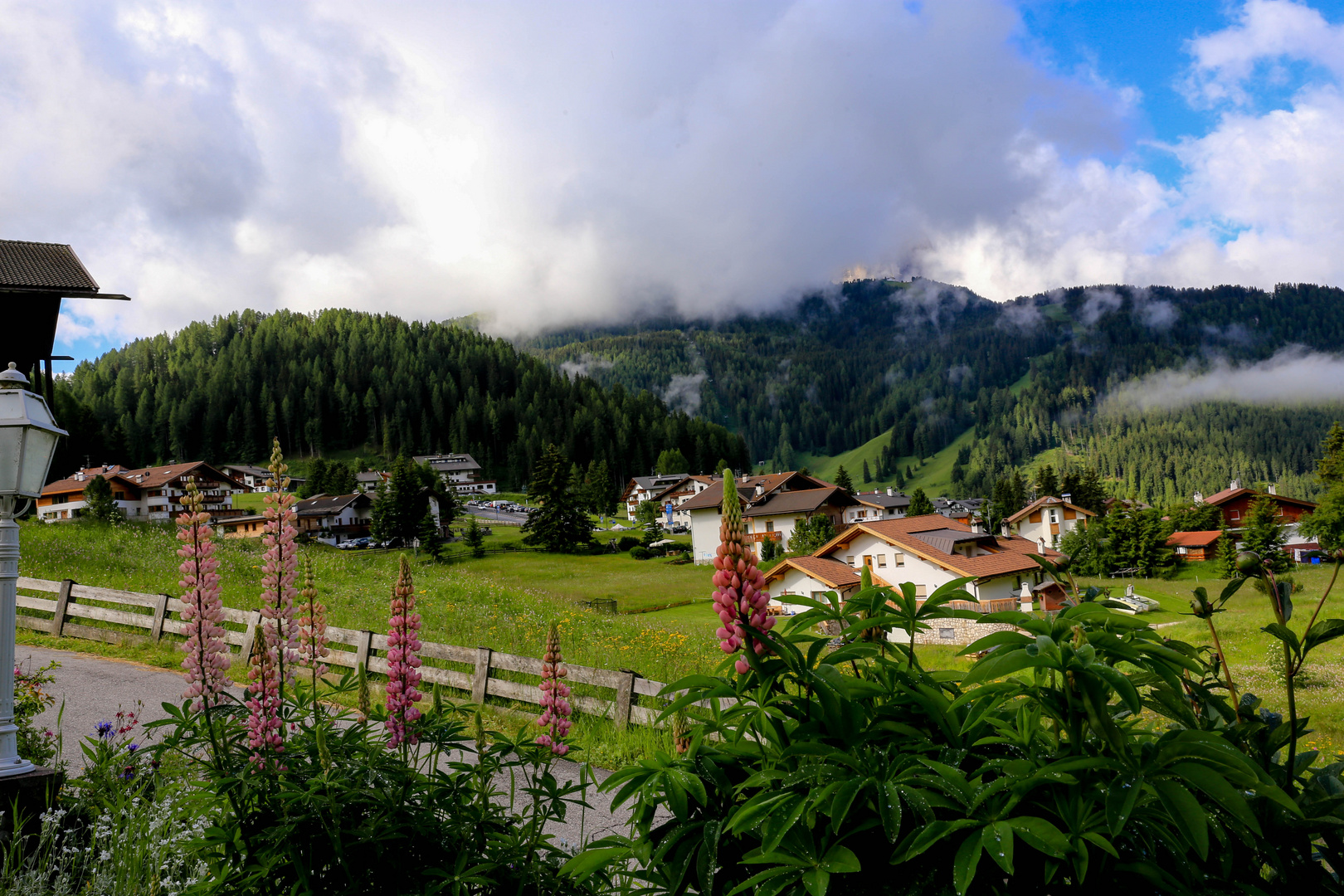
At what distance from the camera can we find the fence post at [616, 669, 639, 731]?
8891mm

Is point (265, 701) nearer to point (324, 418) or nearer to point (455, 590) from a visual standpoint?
point (455, 590)

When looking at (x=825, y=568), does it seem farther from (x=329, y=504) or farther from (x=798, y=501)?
(x=329, y=504)

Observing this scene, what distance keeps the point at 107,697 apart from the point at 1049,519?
3856 inches

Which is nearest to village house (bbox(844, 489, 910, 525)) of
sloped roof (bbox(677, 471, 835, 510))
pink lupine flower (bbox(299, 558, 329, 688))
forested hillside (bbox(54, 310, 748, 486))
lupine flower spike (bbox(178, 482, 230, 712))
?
sloped roof (bbox(677, 471, 835, 510))

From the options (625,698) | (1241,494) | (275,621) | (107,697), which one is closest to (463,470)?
(1241,494)

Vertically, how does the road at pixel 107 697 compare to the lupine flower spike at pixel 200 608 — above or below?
below

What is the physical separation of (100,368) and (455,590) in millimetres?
172718

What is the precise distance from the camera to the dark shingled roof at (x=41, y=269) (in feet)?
65.6

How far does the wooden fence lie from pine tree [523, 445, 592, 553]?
58654mm

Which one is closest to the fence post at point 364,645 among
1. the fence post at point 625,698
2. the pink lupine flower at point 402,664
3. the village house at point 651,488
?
the fence post at point 625,698

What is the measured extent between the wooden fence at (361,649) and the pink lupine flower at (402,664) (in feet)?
7.24

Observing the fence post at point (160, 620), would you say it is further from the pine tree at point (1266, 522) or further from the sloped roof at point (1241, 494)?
the sloped roof at point (1241, 494)

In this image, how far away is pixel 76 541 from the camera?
23859 mm

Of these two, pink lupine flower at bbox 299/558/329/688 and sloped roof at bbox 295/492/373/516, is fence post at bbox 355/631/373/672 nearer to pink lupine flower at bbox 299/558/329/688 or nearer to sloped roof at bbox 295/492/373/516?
pink lupine flower at bbox 299/558/329/688
